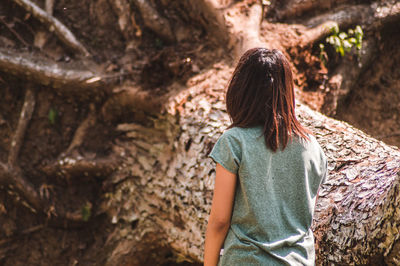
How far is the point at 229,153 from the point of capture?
5.87ft

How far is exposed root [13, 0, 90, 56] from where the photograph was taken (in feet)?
13.6

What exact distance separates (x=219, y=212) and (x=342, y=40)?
3459 mm

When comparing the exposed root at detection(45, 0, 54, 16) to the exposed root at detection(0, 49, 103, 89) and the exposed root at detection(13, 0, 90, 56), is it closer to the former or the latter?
the exposed root at detection(13, 0, 90, 56)

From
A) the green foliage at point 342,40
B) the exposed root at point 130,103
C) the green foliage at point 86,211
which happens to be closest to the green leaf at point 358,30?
the green foliage at point 342,40

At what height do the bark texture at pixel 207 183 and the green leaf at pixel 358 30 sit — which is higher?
the green leaf at pixel 358 30

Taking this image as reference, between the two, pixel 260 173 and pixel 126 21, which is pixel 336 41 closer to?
pixel 126 21

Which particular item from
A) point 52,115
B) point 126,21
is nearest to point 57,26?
point 126,21

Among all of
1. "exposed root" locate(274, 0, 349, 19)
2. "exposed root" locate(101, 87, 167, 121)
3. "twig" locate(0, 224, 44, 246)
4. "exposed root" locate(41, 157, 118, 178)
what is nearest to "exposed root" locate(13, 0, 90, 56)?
"exposed root" locate(101, 87, 167, 121)

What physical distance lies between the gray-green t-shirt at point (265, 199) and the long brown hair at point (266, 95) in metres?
0.05

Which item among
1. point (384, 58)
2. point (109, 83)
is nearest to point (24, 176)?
point (109, 83)

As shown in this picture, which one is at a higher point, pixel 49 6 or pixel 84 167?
pixel 49 6

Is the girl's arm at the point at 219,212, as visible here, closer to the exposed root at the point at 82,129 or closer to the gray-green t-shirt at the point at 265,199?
the gray-green t-shirt at the point at 265,199

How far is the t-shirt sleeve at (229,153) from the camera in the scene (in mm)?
1783

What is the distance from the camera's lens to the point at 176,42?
164 inches
